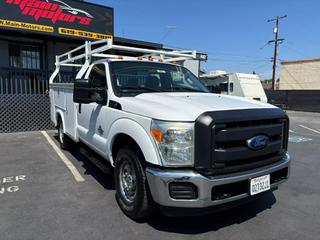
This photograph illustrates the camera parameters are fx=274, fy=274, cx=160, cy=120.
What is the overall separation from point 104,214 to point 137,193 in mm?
701

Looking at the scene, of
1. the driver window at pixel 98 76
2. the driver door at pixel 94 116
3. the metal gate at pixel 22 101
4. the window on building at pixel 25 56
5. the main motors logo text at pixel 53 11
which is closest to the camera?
the driver door at pixel 94 116

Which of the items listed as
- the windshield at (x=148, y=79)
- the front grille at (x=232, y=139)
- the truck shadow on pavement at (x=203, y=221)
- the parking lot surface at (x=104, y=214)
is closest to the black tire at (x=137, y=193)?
the parking lot surface at (x=104, y=214)

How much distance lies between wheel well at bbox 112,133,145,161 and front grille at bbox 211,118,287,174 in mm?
885

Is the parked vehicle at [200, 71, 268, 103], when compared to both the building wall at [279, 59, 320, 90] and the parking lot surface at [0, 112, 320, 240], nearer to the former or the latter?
the parking lot surface at [0, 112, 320, 240]

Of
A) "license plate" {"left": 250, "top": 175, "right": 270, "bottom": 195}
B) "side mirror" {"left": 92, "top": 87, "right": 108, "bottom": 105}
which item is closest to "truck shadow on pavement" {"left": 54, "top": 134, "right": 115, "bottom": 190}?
"side mirror" {"left": 92, "top": 87, "right": 108, "bottom": 105}

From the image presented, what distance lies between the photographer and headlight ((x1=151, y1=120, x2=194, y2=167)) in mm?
2822

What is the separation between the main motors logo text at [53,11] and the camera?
11438 mm

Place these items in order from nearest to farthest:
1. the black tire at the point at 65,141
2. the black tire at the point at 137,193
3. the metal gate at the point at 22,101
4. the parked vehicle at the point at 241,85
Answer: the black tire at the point at 137,193
the black tire at the point at 65,141
the metal gate at the point at 22,101
the parked vehicle at the point at 241,85

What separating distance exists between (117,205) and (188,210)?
1346 mm

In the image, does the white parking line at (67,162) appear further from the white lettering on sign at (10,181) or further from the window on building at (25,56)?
the window on building at (25,56)

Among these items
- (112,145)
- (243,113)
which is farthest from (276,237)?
(112,145)

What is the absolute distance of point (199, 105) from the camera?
3.11 meters

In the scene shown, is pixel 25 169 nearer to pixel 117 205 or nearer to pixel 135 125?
pixel 117 205

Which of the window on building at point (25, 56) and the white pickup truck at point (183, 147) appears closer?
the white pickup truck at point (183, 147)
